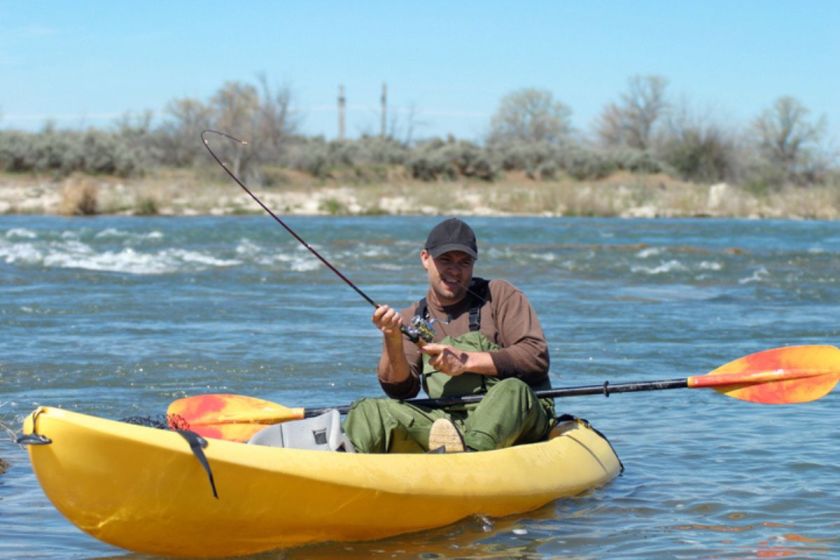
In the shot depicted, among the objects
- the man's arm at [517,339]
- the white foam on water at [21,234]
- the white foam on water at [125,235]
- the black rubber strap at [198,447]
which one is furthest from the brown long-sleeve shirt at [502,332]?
the white foam on water at [125,235]

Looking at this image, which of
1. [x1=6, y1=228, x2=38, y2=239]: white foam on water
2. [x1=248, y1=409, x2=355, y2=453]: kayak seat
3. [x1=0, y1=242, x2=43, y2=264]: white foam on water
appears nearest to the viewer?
[x1=248, y1=409, x2=355, y2=453]: kayak seat

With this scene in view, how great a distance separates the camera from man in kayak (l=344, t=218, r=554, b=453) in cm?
494

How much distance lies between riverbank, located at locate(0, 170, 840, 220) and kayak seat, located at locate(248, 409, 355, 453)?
2809 centimetres

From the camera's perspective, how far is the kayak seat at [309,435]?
4734 millimetres

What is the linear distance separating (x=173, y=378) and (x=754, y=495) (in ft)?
14.2

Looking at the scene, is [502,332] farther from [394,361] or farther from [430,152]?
[430,152]

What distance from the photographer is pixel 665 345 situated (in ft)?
33.8

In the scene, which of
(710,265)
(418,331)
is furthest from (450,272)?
(710,265)

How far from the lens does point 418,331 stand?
16.2ft

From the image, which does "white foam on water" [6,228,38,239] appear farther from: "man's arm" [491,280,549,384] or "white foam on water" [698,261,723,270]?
"man's arm" [491,280,549,384]

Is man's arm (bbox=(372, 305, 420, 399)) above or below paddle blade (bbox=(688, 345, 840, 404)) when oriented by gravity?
above

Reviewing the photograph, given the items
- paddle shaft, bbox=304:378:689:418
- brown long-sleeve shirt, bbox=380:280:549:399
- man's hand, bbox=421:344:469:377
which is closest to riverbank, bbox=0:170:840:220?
paddle shaft, bbox=304:378:689:418

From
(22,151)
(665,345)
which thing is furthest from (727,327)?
(22,151)

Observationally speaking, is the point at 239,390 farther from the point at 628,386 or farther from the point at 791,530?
the point at 791,530
